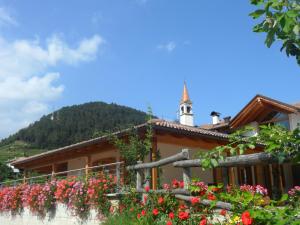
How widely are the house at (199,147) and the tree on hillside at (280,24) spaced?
9.16 meters

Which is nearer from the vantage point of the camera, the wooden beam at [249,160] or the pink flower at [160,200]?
the wooden beam at [249,160]

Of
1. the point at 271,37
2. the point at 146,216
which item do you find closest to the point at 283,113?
the point at 146,216

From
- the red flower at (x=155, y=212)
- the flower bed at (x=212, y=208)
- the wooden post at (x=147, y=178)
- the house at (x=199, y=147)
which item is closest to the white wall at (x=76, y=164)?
the house at (x=199, y=147)

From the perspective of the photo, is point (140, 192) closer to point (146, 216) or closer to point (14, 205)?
point (146, 216)

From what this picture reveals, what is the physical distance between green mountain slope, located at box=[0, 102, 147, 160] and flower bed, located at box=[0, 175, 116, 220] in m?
75.9

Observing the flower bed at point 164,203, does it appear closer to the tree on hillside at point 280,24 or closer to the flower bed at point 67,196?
the flower bed at point 67,196

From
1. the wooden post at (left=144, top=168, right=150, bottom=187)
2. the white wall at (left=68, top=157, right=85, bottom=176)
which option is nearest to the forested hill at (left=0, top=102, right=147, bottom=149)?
the white wall at (left=68, top=157, right=85, bottom=176)

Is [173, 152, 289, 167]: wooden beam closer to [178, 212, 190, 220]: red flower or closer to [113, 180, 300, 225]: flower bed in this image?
[113, 180, 300, 225]: flower bed

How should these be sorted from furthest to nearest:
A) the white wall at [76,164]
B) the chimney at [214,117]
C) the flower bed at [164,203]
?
the chimney at [214,117]
the white wall at [76,164]
the flower bed at [164,203]

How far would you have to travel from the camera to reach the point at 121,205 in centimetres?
958

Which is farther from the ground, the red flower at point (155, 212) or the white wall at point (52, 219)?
the red flower at point (155, 212)

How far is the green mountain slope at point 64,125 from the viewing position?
9694cm

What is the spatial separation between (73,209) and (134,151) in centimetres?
318

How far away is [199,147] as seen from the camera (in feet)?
52.0
